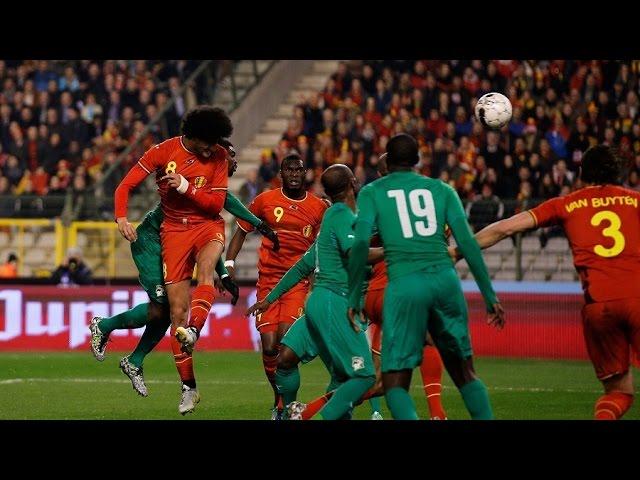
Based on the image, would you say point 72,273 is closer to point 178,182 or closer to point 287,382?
point 178,182

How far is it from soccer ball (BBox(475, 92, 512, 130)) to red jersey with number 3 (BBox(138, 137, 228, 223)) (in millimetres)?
2454

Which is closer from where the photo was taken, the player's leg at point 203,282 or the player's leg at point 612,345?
the player's leg at point 612,345

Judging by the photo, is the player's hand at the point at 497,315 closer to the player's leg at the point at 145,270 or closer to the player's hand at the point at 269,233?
the player's hand at the point at 269,233

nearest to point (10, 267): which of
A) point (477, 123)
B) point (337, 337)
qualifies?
point (477, 123)

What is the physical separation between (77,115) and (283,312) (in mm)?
15816

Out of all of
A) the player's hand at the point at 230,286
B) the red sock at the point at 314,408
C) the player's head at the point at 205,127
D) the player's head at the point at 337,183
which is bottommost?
the red sock at the point at 314,408

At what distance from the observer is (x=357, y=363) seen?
371 inches

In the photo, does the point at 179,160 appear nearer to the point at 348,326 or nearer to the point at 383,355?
the point at 348,326

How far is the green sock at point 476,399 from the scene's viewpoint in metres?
8.67

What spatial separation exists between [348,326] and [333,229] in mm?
709

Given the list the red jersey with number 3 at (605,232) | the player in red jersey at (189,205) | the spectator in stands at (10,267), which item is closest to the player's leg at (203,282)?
the player in red jersey at (189,205)

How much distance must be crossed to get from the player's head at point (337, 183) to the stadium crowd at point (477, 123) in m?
10.5

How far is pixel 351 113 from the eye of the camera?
81.3 ft
